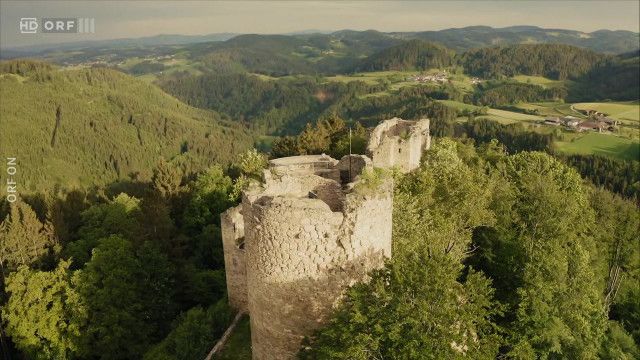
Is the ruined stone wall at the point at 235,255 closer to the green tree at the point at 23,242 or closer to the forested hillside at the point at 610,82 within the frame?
the green tree at the point at 23,242

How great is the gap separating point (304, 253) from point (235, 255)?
981 centimetres

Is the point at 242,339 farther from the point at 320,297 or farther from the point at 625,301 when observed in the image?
the point at 625,301

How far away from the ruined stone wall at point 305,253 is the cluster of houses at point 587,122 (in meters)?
96.6

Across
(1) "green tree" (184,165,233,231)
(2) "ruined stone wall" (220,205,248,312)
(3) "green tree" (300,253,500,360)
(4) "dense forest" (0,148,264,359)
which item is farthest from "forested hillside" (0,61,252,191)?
(3) "green tree" (300,253,500,360)

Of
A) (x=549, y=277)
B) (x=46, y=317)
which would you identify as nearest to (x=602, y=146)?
(x=549, y=277)

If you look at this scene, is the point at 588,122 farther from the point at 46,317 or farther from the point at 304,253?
the point at 304,253

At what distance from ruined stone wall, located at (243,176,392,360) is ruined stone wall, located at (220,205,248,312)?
314 inches

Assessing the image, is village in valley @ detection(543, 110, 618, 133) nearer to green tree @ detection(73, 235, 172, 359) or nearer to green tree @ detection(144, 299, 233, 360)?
green tree @ detection(73, 235, 172, 359)

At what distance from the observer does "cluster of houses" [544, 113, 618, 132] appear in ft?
309

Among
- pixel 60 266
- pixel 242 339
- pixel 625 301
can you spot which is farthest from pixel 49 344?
pixel 625 301

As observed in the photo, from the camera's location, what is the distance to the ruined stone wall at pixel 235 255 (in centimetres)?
2030

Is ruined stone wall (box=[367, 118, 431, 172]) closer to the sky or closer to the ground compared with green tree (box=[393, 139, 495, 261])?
closer to the sky

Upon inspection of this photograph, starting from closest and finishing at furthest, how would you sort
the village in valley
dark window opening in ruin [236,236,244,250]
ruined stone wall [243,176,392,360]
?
ruined stone wall [243,176,392,360]
dark window opening in ruin [236,236,244,250]
the village in valley

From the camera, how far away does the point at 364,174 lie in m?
12.0
